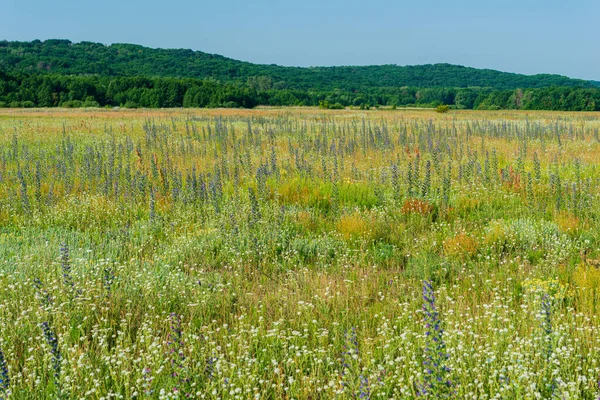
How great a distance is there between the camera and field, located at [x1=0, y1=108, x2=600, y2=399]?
359 centimetres

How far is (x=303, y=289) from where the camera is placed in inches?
211

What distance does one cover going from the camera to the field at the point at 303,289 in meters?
3.59

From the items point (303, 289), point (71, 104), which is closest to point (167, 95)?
point (71, 104)

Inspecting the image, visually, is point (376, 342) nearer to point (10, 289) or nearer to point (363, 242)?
point (363, 242)

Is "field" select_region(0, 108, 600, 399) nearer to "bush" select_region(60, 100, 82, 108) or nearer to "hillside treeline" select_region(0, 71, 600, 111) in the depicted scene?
"hillside treeline" select_region(0, 71, 600, 111)

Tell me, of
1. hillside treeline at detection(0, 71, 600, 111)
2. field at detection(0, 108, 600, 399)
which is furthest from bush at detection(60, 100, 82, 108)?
field at detection(0, 108, 600, 399)

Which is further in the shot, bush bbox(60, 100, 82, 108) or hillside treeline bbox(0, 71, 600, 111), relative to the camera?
hillside treeline bbox(0, 71, 600, 111)

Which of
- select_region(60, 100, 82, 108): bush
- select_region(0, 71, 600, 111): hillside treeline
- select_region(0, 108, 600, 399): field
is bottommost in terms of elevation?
select_region(0, 108, 600, 399): field

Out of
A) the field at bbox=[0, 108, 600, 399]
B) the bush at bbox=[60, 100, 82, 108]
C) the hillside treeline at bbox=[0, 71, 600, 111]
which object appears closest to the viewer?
the field at bbox=[0, 108, 600, 399]

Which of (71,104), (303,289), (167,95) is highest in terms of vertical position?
(167,95)

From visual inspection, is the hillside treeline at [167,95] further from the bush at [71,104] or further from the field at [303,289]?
the field at [303,289]

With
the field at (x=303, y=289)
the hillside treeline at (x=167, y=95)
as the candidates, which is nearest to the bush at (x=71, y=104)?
the hillside treeline at (x=167, y=95)

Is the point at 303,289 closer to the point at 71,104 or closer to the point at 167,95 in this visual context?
the point at 71,104

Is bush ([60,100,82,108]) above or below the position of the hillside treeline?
below
